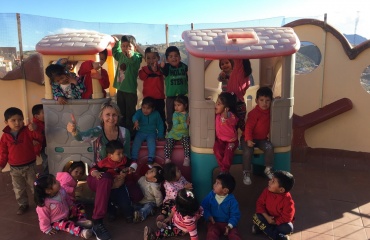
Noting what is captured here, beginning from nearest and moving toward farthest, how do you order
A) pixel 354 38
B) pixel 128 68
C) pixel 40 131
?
1. pixel 40 131
2. pixel 128 68
3. pixel 354 38

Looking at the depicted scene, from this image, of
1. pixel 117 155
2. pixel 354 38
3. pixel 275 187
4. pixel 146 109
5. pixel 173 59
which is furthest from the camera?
pixel 354 38

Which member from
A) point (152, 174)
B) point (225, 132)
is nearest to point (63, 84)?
point (152, 174)

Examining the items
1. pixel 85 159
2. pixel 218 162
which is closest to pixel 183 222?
pixel 218 162

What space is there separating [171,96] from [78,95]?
140 centimetres

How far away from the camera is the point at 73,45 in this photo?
4777 mm

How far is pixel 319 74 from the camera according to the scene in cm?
656

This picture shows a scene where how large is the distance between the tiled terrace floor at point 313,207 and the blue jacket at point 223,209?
307 mm

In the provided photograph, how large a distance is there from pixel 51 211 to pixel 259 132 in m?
2.69

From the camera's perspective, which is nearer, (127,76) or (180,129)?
(180,129)

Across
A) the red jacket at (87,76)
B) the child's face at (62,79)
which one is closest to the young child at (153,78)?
the red jacket at (87,76)

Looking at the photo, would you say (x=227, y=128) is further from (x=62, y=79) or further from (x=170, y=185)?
(x=62, y=79)

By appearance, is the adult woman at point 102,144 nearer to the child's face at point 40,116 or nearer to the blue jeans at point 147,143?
the blue jeans at point 147,143

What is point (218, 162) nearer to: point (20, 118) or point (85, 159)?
point (85, 159)

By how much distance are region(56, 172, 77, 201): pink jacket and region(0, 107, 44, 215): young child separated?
0.46 meters
